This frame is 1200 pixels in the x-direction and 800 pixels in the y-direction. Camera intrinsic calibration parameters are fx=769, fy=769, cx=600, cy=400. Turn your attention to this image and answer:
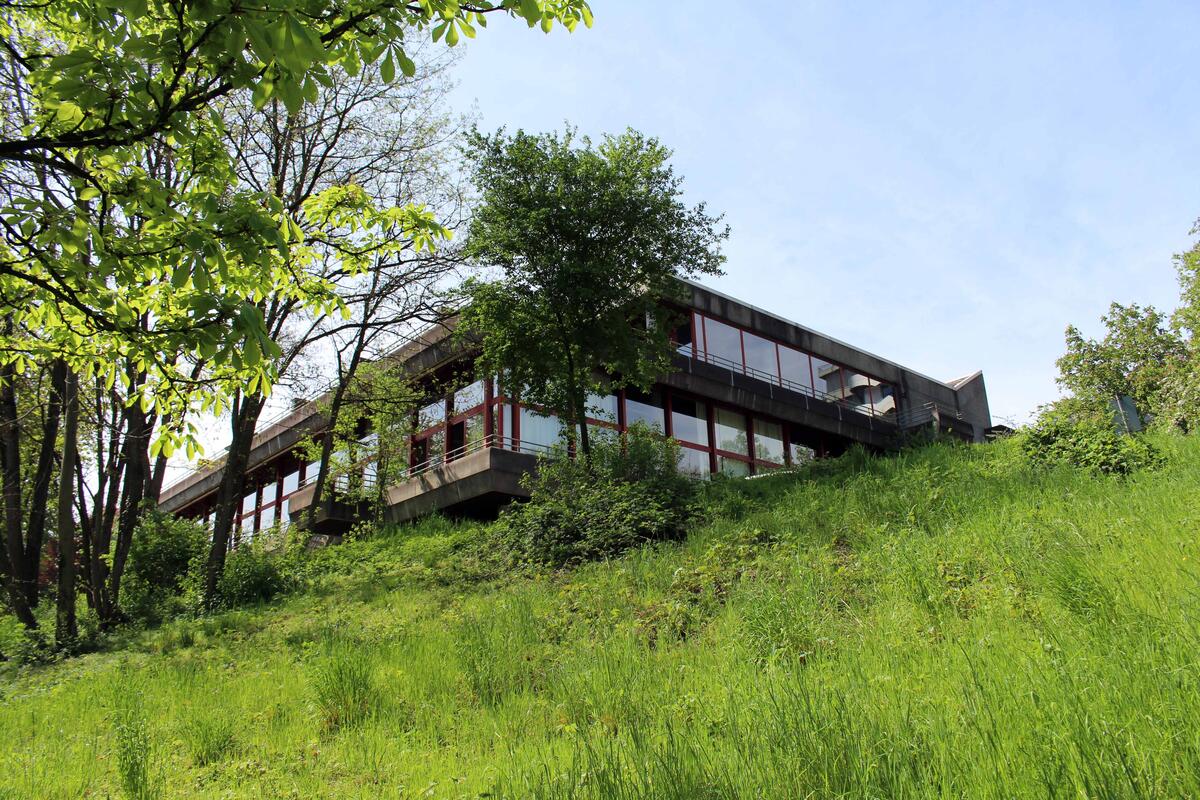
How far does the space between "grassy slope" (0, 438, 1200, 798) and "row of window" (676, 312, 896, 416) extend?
53.4ft

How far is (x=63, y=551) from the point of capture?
11820mm

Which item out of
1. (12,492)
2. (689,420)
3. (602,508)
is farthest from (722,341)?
(12,492)

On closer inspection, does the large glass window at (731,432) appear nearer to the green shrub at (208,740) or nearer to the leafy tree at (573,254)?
the leafy tree at (573,254)

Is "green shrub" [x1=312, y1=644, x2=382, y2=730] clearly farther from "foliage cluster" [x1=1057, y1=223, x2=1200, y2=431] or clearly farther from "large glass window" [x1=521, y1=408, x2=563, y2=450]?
"foliage cluster" [x1=1057, y1=223, x2=1200, y2=431]

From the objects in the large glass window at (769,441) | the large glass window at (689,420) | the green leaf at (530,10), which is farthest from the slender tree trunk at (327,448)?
the green leaf at (530,10)

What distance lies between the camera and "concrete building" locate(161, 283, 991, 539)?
824 inches

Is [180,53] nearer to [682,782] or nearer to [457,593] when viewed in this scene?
[682,782]

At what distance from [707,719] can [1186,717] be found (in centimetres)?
211

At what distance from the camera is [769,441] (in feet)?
90.8

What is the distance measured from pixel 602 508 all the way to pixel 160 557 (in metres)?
9.98

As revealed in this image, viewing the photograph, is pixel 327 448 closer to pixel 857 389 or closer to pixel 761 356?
pixel 761 356

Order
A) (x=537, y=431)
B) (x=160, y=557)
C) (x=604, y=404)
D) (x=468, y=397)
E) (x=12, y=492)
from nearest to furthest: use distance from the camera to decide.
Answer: (x=12, y=492)
(x=160, y=557)
(x=537, y=431)
(x=468, y=397)
(x=604, y=404)

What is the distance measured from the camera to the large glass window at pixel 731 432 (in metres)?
26.0

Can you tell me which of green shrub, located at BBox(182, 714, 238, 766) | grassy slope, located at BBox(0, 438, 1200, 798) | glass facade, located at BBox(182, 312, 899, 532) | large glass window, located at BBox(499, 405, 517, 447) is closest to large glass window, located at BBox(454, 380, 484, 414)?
glass facade, located at BBox(182, 312, 899, 532)
